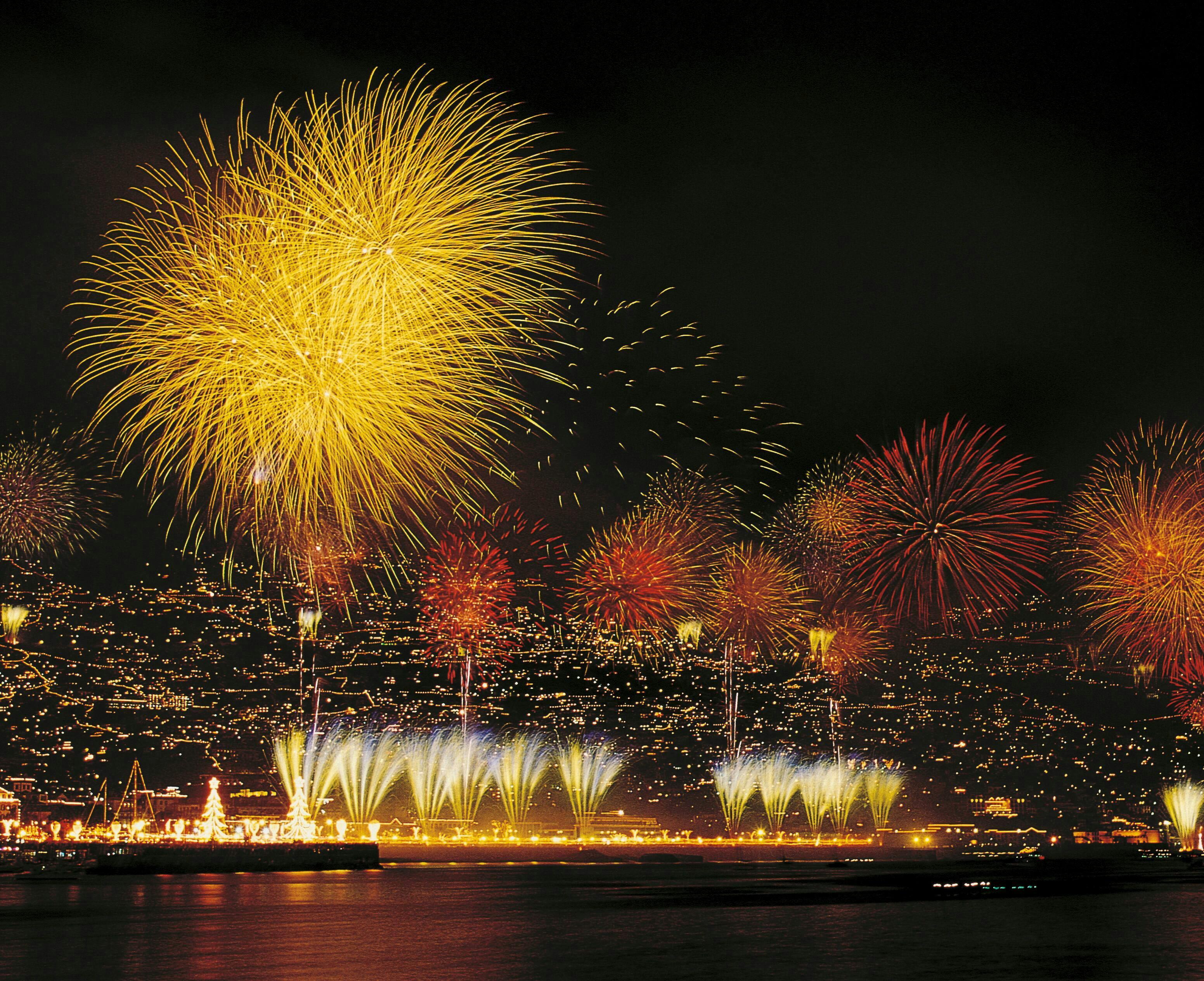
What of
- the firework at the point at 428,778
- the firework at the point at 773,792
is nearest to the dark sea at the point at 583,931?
the firework at the point at 428,778

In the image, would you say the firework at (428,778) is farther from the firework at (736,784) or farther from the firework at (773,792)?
the firework at (773,792)

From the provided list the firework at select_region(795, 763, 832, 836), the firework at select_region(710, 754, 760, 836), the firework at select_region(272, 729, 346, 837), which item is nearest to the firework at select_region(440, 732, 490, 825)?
the firework at select_region(272, 729, 346, 837)

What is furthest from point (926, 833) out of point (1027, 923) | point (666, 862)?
point (1027, 923)

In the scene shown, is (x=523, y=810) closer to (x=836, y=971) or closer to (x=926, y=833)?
(x=926, y=833)

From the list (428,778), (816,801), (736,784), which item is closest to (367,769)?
(428,778)

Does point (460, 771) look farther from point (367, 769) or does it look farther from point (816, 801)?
point (816, 801)

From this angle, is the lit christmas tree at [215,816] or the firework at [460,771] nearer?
the lit christmas tree at [215,816]
